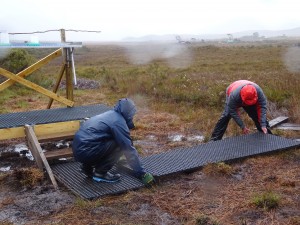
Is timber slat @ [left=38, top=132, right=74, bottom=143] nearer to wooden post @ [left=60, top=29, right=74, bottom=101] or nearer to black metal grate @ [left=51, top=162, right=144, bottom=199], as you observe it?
black metal grate @ [left=51, top=162, right=144, bottom=199]

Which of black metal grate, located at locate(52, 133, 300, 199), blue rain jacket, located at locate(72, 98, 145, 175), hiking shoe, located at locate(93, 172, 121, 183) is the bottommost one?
black metal grate, located at locate(52, 133, 300, 199)

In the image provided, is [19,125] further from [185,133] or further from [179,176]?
[185,133]

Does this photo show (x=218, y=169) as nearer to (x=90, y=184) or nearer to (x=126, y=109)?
(x=126, y=109)

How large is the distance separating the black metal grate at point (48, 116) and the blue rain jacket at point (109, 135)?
188 cm

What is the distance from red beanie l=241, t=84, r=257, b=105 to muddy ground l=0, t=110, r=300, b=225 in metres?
1.01

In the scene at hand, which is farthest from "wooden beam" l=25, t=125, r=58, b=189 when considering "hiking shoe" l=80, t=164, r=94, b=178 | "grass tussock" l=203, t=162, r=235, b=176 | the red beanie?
the red beanie

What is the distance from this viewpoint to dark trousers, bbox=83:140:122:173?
4.54 m

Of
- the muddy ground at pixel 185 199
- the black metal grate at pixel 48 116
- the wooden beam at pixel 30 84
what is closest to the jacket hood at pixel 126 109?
the muddy ground at pixel 185 199

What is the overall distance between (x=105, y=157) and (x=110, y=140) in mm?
237

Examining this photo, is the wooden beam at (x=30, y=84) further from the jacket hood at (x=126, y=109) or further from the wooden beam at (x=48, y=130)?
the jacket hood at (x=126, y=109)

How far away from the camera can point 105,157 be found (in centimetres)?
464

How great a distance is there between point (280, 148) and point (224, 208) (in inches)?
87.5

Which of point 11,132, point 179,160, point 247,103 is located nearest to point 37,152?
point 11,132

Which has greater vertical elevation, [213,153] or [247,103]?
[247,103]
